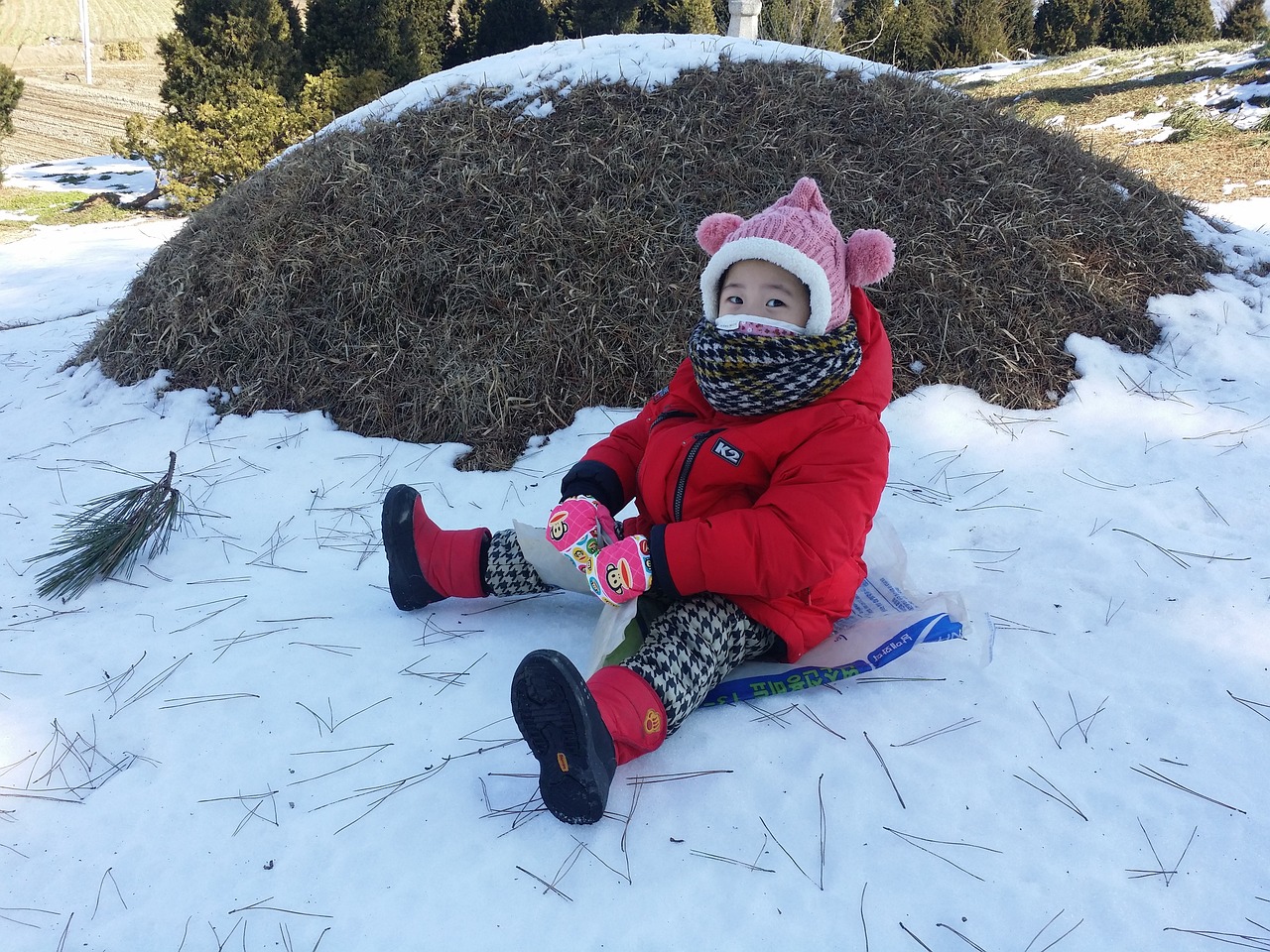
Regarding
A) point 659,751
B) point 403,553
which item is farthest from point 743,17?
point 659,751

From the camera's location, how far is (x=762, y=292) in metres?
2.07

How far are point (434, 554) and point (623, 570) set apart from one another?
71 cm

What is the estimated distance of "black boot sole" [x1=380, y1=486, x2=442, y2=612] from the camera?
2395mm

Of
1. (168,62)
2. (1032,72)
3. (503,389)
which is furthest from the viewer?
(1032,72)

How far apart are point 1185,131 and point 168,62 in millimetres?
12409

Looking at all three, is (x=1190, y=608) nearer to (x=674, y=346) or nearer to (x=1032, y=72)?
(x=674, y=346)

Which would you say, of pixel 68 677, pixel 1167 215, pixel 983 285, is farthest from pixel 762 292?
pixel 1167 215

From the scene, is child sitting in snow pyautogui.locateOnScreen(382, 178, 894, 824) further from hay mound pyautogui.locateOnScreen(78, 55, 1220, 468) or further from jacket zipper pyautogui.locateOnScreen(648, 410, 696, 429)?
hay mound pyautogui.locateOnScreen(78, 55, 1220, 468)

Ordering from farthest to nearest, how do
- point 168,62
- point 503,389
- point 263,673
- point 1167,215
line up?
point 168,62
point 1167,215
point 503,389
point 263,673

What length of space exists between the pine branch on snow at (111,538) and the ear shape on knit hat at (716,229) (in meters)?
2.05

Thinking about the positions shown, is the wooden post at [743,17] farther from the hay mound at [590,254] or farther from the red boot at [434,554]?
the red boot at [434,554]

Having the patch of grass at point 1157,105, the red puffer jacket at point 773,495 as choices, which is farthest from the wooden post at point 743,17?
the red puffer jacket at point 773,495

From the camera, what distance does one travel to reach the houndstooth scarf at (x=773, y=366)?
78.5 inches

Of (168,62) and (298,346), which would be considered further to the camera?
(168,62)
